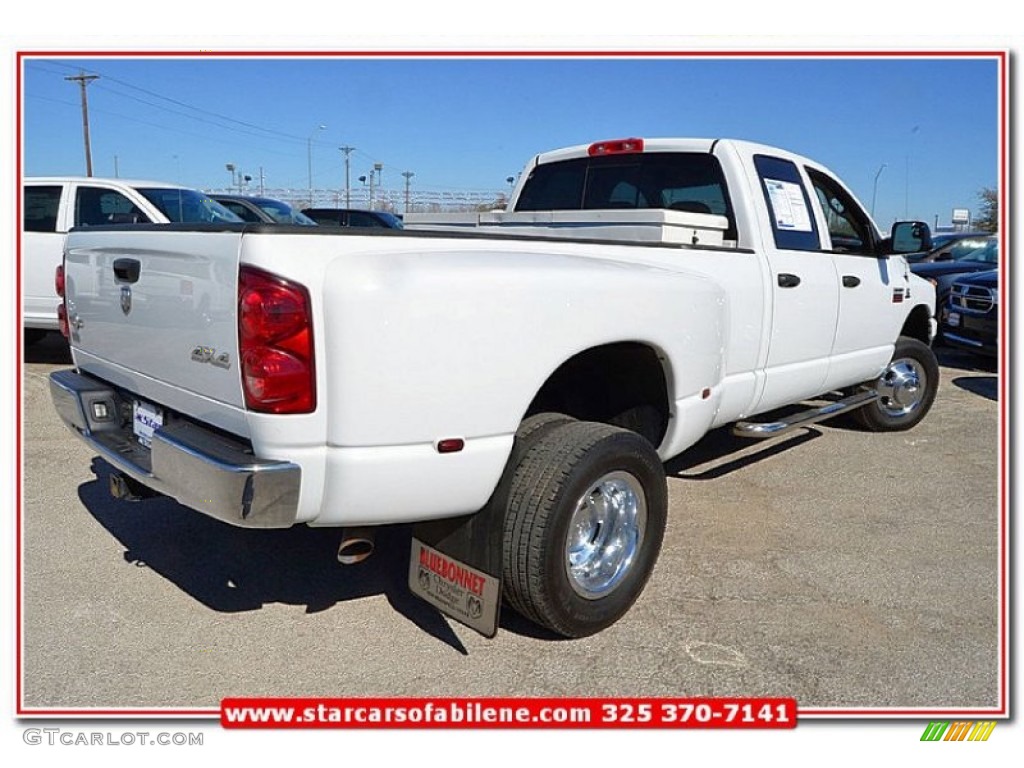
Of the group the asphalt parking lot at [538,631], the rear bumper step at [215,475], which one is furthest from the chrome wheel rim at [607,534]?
the rear bumper step at [215,475]

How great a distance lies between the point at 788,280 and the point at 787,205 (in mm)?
566

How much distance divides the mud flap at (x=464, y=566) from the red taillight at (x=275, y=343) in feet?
2.57

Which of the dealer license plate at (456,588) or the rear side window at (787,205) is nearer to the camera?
the dealer license plate at (456,588)

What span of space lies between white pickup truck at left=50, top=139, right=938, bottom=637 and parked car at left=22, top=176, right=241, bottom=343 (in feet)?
17.2

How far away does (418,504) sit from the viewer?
2.81 metres

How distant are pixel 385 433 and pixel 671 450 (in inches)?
62.8

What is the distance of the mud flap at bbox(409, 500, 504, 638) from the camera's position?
2965mm

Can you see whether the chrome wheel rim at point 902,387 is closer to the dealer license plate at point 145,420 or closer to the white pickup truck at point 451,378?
the white pickup truck at point 451,378

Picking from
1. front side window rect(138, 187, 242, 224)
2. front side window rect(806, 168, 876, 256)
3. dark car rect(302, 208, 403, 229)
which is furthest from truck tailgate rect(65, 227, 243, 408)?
dark car rect(302, 208, 403, 229)

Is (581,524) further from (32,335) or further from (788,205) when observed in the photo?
(32,335)

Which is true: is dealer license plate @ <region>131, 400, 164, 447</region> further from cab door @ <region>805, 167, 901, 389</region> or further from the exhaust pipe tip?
cab door @ <region>805, 167, 901, 389</region>

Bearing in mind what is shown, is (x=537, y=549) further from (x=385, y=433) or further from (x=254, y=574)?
(x=254, y=574)

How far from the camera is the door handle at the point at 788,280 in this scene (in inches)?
175

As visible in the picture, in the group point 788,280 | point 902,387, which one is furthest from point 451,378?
point 902,387
